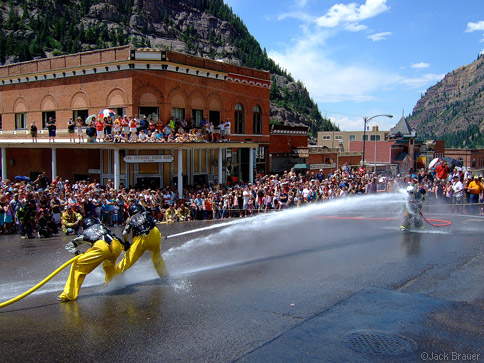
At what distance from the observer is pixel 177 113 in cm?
3170

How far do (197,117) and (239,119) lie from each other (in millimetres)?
5305

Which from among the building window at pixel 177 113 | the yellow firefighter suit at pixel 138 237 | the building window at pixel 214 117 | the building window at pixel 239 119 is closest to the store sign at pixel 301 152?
the building window at pixel 239 119

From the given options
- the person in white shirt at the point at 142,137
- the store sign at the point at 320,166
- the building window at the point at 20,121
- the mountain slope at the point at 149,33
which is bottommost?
the store sign at the point at 320,166

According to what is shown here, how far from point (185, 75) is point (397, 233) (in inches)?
813

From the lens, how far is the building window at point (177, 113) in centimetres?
3130

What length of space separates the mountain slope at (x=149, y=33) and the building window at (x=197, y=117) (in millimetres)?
70327

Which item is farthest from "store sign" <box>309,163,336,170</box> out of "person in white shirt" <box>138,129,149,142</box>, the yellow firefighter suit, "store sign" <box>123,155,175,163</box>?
the yellow firefighter suit

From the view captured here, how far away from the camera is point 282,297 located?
8859mm

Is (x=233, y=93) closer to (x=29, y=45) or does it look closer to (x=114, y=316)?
(x=114, y=316)

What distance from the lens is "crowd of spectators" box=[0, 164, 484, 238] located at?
1767cm

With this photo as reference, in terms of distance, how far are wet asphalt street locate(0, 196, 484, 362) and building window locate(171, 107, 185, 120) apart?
705 inches

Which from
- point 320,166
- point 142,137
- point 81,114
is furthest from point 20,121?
point 320,166

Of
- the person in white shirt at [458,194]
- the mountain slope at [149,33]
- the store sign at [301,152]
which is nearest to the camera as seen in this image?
the person in white shirt at [458,194]

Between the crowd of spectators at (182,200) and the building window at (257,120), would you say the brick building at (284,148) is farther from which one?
the crowd of spectators at (182,200)
